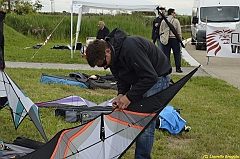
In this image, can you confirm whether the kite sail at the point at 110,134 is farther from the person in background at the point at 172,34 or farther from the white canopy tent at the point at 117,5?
the white canopy tent at the point at 117,5

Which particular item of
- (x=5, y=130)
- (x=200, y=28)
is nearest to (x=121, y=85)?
(x=5, y=130)

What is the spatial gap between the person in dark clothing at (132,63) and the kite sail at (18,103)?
1609mm

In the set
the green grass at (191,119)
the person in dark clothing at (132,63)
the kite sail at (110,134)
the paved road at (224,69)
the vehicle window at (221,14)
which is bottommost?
the green grass at (191,119)

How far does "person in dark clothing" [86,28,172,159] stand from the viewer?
3.00m

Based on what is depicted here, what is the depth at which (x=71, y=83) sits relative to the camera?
8.16 metres

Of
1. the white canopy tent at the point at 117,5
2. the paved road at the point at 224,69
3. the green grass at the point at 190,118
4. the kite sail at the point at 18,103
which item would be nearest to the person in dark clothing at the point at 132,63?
the green grass at the point at 190,118

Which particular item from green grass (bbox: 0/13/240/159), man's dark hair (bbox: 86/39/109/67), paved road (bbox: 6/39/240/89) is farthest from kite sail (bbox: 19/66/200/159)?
paved road (bbox: 6/39/240/89)

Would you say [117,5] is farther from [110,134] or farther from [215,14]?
[110,134]

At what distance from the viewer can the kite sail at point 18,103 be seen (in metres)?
4.66

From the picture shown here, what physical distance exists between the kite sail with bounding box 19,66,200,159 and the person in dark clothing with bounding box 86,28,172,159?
0.34 ft

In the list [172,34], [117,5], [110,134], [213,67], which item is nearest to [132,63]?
[110,134]

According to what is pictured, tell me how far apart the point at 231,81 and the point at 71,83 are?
4.06m

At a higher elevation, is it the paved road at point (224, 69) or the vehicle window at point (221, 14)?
the vehicle window at point (221, 14)

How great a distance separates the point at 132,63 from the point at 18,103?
A: 2247mm
